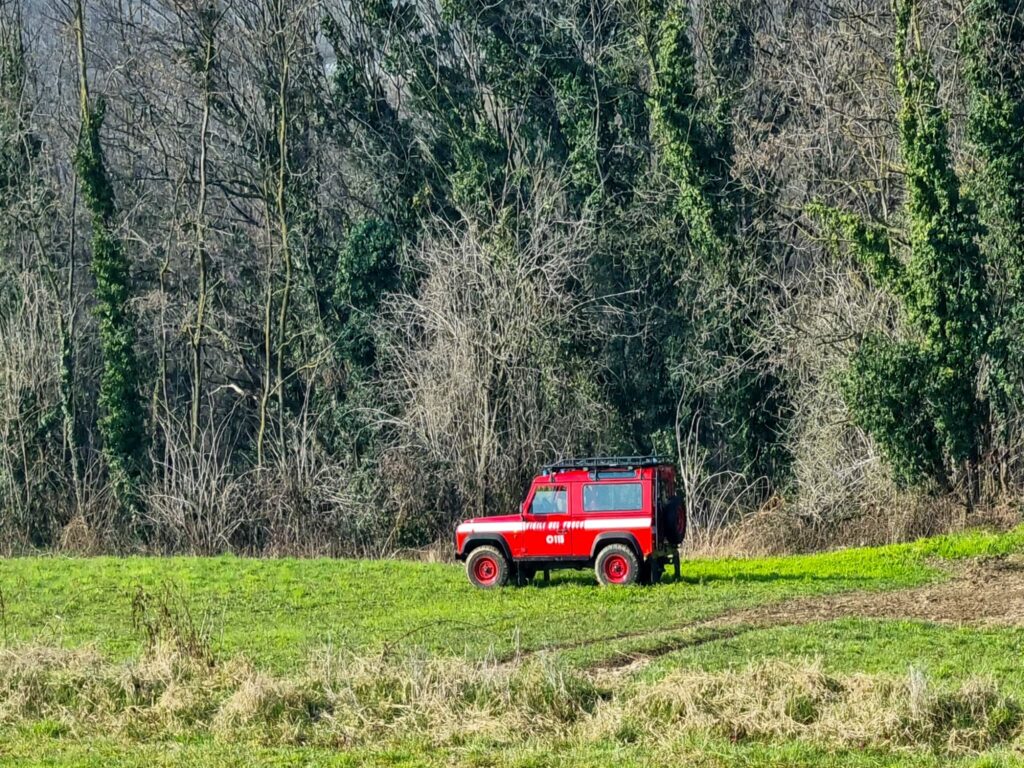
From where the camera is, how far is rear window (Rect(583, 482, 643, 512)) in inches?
969

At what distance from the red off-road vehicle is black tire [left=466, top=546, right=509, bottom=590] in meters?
0.02

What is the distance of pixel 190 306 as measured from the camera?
49.1 meters

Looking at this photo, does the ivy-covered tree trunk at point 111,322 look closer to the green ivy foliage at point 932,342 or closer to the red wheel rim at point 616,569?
the green ivy foliage at point 932,342

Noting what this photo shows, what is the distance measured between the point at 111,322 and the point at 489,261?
12731 mm

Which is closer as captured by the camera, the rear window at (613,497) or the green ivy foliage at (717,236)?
the rear window at (613,497)

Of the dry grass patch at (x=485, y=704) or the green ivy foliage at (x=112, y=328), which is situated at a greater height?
the green ivy foliage at (x=112, y=328)

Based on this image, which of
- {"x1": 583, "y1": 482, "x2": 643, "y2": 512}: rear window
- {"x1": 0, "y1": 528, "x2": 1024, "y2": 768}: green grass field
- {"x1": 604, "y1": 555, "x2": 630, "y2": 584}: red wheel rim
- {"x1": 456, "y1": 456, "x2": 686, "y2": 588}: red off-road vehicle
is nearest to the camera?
{"x1": 0, "y1": 528, "x2": 1024, "y2": 768}: green grass field

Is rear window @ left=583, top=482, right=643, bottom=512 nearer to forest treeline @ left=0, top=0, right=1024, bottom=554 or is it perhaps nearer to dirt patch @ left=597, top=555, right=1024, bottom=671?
dirt patch @ left=597, top=555, right=1024, bottom=671

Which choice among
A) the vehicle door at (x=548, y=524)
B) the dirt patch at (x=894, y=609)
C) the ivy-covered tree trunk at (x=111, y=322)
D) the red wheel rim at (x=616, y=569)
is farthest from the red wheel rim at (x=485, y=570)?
the ivy-covered tree trunk at (x=111, y=322)

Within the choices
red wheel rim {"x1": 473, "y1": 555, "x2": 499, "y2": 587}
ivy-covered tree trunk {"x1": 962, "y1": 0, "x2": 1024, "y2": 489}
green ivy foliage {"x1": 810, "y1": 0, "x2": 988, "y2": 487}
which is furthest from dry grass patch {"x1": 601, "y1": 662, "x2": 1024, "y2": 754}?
ivy-covered tree trunk {"x1": 962, "y1": 0, "x2": 1024, "y2": 489}

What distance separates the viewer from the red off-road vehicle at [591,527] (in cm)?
2450

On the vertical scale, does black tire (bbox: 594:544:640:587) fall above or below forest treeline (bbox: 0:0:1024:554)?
→ below

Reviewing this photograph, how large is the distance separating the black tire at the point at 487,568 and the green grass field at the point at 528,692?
9.26 ft

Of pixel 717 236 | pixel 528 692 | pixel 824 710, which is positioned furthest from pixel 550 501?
pixel 717 236
